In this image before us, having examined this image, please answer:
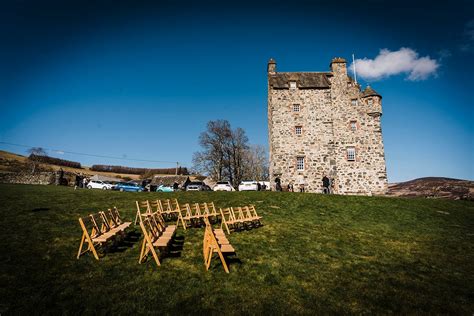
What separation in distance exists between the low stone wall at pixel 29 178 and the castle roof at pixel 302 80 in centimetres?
3420

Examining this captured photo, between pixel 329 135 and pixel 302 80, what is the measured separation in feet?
24.3

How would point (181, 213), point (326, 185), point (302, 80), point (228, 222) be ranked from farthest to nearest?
point (302, 80)
point (326, 185)
point (181, 213)
point (228, 222)

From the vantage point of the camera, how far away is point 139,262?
6.46m

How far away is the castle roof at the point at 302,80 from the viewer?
94.0 ft

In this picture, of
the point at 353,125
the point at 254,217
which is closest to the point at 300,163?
the point at 353,125

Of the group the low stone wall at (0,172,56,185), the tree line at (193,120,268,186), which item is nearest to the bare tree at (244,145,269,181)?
the tree line at (193,120,268,186)

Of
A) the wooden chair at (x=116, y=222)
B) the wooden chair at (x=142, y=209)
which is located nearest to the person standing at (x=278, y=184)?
the wooden chair at (x=142, y=209)

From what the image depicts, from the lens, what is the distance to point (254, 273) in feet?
20.1

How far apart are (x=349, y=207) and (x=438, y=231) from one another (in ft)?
15.4

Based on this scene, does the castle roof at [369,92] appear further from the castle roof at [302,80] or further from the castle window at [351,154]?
the castle window at [351,154]

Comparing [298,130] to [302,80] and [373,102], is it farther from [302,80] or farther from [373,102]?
[373,102]

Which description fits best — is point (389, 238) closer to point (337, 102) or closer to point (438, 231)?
point (438, 231)

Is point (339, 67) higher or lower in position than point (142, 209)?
higher

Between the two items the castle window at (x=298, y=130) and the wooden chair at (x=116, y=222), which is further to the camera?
the castle window at (x=298, y=130)
